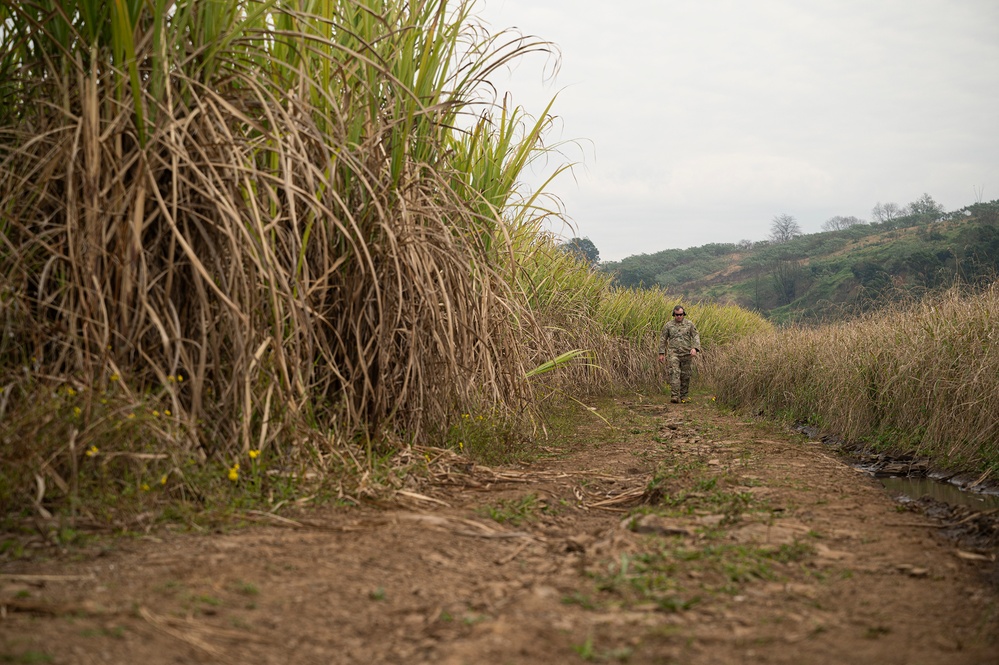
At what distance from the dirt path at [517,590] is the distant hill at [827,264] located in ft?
56.3

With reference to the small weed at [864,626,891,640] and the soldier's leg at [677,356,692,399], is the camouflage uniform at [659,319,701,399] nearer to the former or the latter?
the soldier's leg at [677,356,692,399]

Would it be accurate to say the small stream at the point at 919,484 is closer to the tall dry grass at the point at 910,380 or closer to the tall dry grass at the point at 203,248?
the tall dry grass at the point at 910,380

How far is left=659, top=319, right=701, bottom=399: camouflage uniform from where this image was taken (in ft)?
38.3

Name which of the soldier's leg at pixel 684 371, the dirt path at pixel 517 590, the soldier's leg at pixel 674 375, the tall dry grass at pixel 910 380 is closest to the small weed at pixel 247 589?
the dirt path at pixel 517 590

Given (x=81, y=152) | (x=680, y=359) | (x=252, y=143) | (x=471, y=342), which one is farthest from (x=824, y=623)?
(x=680, y=359)

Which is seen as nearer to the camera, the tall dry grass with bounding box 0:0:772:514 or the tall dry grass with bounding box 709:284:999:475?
the tall dry grass with bounding box 0:0:772:514

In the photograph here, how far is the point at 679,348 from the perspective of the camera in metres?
11.9

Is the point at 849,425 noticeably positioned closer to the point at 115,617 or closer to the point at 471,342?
the point at 471,342

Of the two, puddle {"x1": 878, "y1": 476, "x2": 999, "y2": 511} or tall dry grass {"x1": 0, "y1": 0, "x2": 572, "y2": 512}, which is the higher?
tall dry grass {"x1": 0, "y1": 0, "x2": 572, "y2": 512}

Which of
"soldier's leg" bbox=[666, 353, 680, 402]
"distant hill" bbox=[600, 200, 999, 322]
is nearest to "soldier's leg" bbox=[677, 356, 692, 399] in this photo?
"soldier's leg" bbox=[666, 353, 680, 402]

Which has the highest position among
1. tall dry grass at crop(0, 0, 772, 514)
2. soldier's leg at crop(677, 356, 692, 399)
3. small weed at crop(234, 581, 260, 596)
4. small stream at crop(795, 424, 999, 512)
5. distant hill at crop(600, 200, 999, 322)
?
distant hill at crop(600, 200, 999, 322)

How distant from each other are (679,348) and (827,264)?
117ft

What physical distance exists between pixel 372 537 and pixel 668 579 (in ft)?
3.26

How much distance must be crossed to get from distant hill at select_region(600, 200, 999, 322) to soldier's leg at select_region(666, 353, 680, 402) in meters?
8.37
